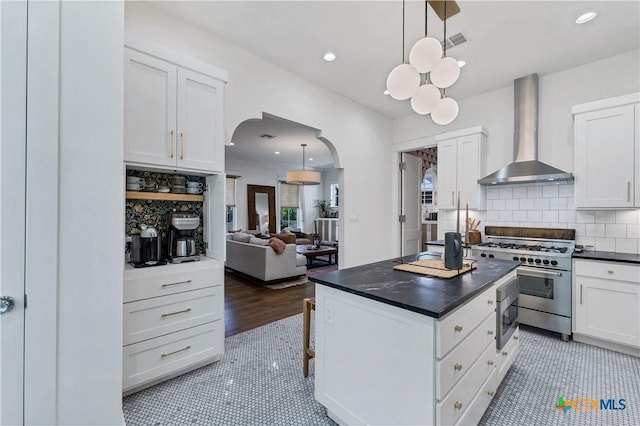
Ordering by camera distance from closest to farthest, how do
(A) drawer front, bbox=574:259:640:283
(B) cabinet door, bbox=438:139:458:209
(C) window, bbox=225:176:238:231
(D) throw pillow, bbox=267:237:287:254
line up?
1. (A) drawer front, bbox=574:259:640:283
2. (B) cabinet door, bbox=438:139:458:209
3. (D) throw pillow, bbox=267:237:287:254
4. (C) window, bbox=225:176:238:231

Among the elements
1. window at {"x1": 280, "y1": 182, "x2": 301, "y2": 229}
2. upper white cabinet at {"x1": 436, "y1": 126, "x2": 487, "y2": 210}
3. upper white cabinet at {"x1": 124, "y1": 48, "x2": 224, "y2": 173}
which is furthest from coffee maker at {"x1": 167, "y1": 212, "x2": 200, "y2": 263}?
window at {"x1": 280, "y1": 182, "x2": 301, "y2": 229}

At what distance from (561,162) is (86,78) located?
456 cm

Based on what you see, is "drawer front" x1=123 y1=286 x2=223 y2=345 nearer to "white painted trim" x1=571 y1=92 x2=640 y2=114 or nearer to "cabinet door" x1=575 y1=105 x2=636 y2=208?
"cabinet door" x1=575 y1=105 x2=636 y2=208

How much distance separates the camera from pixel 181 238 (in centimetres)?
240

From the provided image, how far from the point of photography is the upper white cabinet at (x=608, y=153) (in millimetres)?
2648

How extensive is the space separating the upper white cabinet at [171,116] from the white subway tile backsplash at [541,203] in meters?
3.81

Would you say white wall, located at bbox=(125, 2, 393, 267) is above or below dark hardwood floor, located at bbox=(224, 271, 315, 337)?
above

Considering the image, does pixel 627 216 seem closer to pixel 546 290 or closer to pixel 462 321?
pixel 546 290

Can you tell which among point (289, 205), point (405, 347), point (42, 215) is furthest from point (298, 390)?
point (289, 205)

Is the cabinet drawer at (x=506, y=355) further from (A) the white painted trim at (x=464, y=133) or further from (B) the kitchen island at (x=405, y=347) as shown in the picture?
(A) the white painted trim at (x=464, y=133)

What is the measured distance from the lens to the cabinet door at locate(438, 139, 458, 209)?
156 inches

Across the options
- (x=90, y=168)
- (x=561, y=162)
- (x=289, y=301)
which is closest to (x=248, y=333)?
(x=289, y=301)

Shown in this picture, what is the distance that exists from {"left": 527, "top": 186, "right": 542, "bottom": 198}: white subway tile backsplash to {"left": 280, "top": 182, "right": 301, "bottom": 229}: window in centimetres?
739

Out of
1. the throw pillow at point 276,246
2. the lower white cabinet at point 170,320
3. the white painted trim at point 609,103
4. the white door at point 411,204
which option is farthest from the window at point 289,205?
the white painted trim at point 609,103
